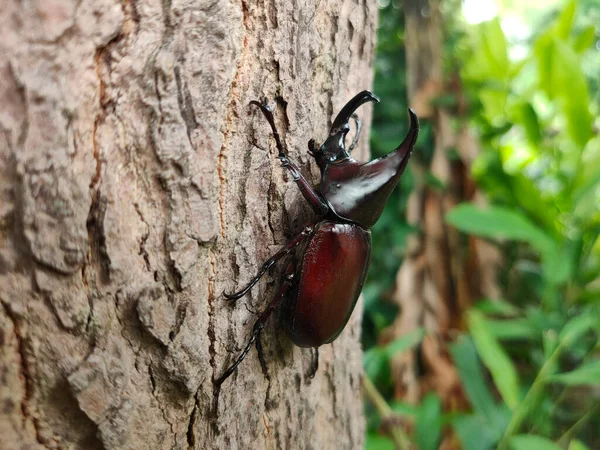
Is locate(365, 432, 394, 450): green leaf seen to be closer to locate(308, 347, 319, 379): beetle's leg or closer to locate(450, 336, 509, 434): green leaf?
locate(450, 336, 509, 434): green leaf

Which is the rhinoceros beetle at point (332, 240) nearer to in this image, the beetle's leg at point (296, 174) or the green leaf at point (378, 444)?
the beetle's leg at point (296, 174)

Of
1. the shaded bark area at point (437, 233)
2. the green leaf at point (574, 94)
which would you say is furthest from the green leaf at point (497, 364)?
the green leaf at point (574, 94)

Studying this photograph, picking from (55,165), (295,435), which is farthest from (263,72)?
(295,435)

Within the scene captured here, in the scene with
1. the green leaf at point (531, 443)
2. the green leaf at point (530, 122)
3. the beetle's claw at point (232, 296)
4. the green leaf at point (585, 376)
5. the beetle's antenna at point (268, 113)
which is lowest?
the green leaf at point (531, 443)

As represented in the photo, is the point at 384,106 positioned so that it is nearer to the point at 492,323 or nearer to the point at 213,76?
the point at 492,323

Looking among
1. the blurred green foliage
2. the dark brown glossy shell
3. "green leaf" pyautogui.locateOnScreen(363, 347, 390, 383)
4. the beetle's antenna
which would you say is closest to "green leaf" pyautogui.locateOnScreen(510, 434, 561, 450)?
the blurred green foliage

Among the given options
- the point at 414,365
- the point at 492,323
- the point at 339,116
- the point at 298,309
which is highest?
the point at 339,116
